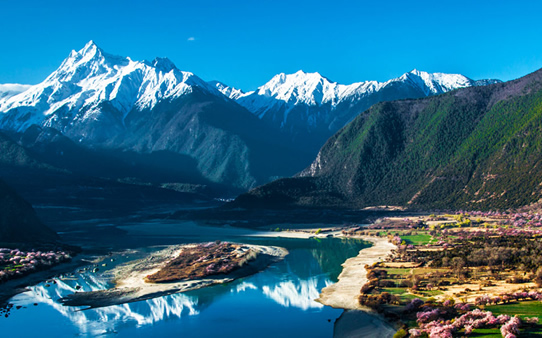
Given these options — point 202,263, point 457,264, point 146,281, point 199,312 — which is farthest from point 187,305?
point 457,264

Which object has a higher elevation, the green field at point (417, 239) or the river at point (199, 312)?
the green field at point (417, 239)

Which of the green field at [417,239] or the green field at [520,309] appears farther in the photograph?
the green field at [417,239]

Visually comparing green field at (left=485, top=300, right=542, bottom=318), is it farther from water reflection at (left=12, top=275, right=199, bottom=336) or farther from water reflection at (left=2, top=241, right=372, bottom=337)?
water reflection at (left=12, top=275, right=199, bottom=336)

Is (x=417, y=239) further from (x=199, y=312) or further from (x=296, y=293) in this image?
(x=199, y=312)

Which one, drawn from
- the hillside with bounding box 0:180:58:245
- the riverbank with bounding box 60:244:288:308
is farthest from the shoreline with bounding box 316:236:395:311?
the hillside with bounding box 0:180:58:245

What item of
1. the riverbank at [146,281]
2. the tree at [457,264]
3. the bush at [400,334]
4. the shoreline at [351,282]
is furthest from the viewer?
the tree at [457,264]

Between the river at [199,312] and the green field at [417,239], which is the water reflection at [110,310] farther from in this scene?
the green field at [417,239]

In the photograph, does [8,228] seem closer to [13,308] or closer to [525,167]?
[13,308]

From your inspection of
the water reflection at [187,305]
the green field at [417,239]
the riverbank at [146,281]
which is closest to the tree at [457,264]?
the water reflection at [187,305]

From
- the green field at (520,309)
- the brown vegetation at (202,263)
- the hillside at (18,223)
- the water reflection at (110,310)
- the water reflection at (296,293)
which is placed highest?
the hillside at (18,223)
